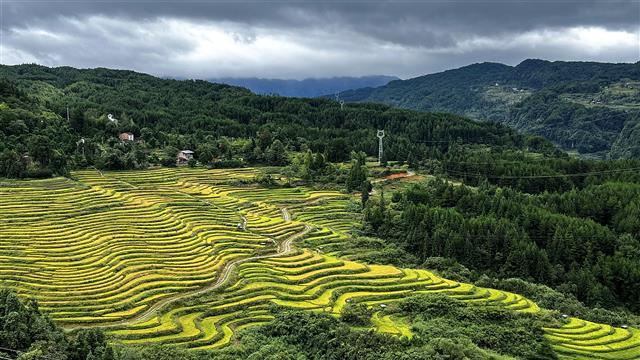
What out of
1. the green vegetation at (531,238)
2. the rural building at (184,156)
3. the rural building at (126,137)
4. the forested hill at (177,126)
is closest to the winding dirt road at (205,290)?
the green vegetation at (531,238)

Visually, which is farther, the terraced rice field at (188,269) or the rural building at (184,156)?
the rural building at (184,156)

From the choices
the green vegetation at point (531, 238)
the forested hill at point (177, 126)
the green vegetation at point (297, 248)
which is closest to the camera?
the green vegetation at point (297, 248)

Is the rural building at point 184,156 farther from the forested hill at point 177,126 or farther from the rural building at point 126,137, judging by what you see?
the rural building at point 126,137

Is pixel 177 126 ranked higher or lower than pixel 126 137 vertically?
higher

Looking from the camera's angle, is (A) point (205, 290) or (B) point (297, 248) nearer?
(A) point (205, 290)

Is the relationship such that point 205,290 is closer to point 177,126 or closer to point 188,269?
point 188,269

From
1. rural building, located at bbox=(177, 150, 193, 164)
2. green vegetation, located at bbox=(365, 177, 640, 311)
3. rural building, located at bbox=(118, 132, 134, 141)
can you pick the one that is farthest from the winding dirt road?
rural building, located at bbox=(118, 132, 134, 141)

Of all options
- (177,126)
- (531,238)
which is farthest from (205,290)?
(177,126)
